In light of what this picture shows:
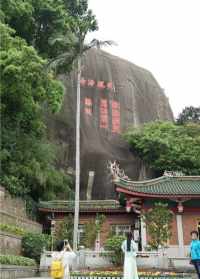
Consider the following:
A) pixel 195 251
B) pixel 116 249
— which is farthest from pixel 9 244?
pixel 195 251

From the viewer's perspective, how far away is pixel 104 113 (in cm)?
3441

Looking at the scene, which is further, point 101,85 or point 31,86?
point 101,85

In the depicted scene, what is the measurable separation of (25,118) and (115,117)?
12.3 metres

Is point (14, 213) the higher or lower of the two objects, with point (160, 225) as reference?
higher

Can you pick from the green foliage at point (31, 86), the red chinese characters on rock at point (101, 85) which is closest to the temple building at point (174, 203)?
the green foliage at point (31, 86)

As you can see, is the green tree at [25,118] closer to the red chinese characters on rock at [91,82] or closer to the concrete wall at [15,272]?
the concrete wall at [15,272]

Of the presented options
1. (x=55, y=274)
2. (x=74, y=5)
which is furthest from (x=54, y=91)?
(x=55, y=274)

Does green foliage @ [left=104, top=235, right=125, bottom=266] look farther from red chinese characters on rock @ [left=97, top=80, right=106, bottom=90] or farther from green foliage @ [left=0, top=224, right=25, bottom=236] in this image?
red chinese characters on rock @ [left=97, top=80, right=106, bottom=90]

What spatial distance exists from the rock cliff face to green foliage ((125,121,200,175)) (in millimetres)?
1350

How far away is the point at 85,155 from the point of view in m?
31.5

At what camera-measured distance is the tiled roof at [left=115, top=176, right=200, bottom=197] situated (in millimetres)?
19484

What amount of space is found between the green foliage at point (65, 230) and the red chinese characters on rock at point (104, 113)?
1323 centimetres

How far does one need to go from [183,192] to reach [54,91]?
9061 millimetres

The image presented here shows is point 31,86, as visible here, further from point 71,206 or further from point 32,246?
point 32,246
